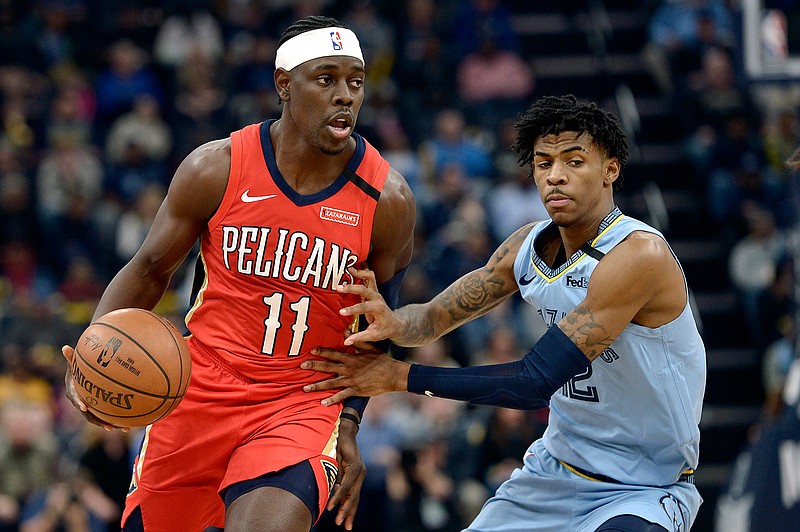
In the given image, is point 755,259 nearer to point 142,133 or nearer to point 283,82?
point 142,133

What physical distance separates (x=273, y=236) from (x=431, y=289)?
6.59 metres

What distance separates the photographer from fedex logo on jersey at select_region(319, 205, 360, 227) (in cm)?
485

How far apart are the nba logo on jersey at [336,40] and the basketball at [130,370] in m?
1.34

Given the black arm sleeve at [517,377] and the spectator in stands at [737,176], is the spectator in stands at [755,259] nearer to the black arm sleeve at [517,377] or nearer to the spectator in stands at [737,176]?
the spectator in stands at [737,176]

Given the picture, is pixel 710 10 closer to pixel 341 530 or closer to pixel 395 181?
pixel 341 530

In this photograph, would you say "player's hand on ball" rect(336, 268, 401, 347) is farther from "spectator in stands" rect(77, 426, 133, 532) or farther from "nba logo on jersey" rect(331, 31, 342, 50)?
"spectator in stands" rect(77, 426, 133, 532)

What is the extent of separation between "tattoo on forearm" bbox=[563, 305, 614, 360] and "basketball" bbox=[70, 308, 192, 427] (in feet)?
5.00

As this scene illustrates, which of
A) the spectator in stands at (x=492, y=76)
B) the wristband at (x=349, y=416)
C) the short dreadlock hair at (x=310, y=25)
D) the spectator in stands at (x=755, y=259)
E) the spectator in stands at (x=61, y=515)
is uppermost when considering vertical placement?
the spectator in stands at (x=492, y=76)

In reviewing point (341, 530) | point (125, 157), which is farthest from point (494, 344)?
point (125, 157)

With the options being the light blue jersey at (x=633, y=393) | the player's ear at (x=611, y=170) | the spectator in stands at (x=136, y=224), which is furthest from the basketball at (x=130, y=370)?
the spectator in stands at (x=136, y=224)

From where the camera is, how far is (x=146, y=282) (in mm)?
5062

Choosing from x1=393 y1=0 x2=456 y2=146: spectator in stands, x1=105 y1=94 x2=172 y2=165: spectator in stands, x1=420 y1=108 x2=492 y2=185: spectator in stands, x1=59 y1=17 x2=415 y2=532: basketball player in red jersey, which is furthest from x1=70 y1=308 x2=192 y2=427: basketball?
x1=393 y1=0 x2=456 y2=146: spectator in stands

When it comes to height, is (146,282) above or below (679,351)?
above

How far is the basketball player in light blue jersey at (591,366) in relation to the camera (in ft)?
15.2
